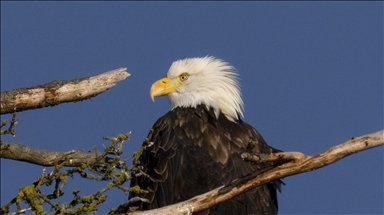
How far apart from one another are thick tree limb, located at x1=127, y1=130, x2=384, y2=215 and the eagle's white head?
2.44 metres

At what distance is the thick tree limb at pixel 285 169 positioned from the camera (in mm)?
4133

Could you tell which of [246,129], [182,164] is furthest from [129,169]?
[246,129]

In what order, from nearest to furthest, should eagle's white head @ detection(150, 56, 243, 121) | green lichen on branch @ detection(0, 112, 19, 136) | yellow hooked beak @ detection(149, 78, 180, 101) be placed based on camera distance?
1. green lichen on branch @ detection(0, 112, 19, 136)
2. eagle's white head @ detection(150, 56, 243, 121)
3. yellow hooked beak @ detection(149, 78, 180, 101)

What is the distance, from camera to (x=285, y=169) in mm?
4273

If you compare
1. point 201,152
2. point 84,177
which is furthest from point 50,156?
point 201,152

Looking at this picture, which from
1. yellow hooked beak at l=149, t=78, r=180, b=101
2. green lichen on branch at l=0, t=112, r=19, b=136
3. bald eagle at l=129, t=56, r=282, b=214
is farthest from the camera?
yellow hooked beak at l=149, t=78, r=180, b=101

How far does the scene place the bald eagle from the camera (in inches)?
241

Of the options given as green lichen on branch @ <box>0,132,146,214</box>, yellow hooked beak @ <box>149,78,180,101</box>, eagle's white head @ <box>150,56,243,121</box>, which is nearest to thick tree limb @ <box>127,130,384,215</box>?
green lichen on branch @ <box>0,132,146,214</box>

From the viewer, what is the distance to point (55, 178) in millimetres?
4367

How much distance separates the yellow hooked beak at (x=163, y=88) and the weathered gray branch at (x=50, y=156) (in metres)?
2.55

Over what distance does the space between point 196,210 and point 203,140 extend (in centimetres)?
182

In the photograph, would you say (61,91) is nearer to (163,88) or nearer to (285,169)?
(285,169)

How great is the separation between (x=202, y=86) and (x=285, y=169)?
9.99ft

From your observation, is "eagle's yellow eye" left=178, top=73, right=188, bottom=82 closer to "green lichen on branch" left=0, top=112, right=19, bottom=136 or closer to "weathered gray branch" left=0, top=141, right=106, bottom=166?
"weathered gray branch" left=0, top=141, right=106, bottom=166
